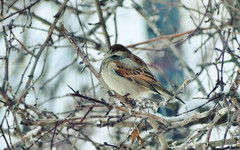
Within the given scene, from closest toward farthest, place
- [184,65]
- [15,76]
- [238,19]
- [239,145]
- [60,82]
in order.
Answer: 1. [239,145]
2. [238,19]
3. [184,65]
4. [15,76]
5. [60,82]

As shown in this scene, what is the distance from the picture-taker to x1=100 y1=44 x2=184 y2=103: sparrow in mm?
4848

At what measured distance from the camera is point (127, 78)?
4914mm

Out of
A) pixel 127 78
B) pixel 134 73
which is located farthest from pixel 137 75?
pixel 127 78

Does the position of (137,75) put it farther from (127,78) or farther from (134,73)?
(127,78)

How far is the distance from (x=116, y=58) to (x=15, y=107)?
201cm

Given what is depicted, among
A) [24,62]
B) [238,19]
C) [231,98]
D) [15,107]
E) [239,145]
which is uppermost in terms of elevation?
[24,62]

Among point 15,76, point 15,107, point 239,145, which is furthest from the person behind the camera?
point 15,76

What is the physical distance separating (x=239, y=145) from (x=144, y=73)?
2276 mm

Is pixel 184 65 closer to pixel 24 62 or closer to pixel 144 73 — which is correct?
pixel 144 73

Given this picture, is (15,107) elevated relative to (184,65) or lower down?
lower down

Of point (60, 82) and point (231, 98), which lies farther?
point (60, 82)

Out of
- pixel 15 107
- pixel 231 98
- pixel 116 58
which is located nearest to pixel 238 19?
pixel 116 58

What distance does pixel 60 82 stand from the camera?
27.1 feet

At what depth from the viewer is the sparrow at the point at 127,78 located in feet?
15.9
